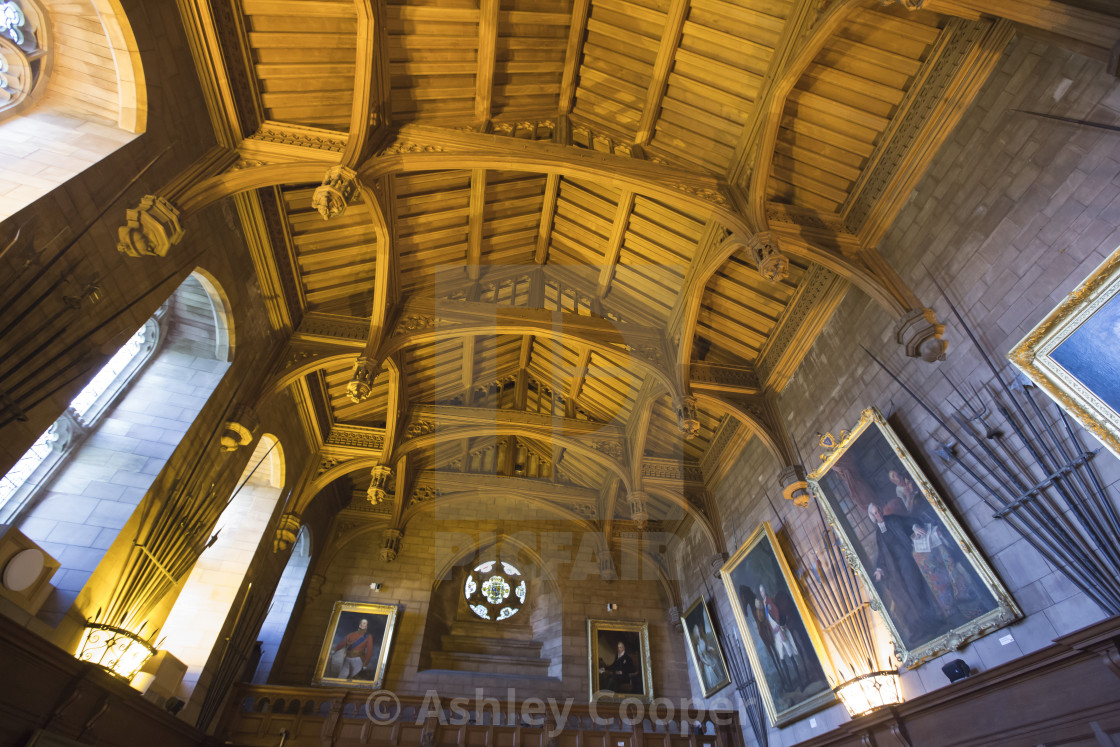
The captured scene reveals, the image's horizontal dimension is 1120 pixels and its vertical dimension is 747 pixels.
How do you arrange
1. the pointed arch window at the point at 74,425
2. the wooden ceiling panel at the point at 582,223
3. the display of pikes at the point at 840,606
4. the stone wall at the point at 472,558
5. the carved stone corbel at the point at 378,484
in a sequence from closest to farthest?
the pointed arch window at the point at 74,425 → the display of pikes at the point at 840,606 → the wooden ceiling panel at the point at 582,223 → the carved stone corbel at the point at 378,484 → the stone wall at the point at 472,558

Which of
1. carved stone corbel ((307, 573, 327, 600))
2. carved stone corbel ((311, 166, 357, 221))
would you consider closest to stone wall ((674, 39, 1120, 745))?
carved stone corbel ((311, 166, 357, 221))

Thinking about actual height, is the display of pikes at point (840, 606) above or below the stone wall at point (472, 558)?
below

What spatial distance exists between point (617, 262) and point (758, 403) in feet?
11.1

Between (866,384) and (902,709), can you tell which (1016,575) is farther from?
(866,384)

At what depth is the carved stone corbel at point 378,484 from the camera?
10281 mm

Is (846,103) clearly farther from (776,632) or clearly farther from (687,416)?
(776,632)

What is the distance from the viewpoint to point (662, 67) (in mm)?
7598

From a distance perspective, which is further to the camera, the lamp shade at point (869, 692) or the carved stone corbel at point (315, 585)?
the carved stone corbel at point (315, 585)

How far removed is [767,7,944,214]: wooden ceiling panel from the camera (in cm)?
612

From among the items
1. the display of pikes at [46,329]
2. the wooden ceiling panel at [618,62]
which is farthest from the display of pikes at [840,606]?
the display of pikes at [46,329]

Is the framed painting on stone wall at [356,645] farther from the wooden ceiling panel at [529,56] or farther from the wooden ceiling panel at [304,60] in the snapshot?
the wooden ceiling panel at [529,56]

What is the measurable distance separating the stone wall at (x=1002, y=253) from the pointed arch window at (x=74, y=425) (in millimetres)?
8103

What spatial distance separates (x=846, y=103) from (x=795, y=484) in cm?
471

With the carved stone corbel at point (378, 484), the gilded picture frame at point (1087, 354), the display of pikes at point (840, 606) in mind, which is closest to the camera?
the gilded picture frame at point (1087, 354)
